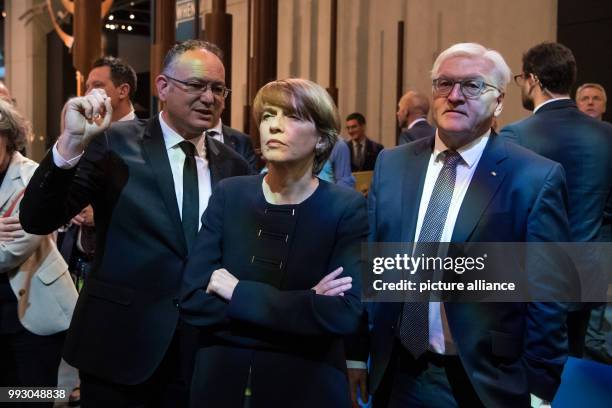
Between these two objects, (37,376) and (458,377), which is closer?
(458,377)

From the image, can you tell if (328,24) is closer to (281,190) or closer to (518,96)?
(518,96)

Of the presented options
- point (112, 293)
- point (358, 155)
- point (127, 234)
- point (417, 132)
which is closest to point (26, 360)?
point (112, 293)

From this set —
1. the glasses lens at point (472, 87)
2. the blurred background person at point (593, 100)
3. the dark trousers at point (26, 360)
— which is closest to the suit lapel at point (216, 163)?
the glasses lens at point (472, 87)

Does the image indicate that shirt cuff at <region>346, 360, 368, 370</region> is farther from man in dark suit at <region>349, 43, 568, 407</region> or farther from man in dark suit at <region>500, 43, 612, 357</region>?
man in dark suit at <region>500, 43, 612, 357</region>

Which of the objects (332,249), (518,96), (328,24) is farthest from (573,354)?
(328,24)

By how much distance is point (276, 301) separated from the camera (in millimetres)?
1926

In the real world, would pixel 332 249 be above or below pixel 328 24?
below

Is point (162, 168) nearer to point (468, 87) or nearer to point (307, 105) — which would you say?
point (307, 105)

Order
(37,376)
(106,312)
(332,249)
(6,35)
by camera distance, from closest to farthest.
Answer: (332,249), (106,312), (37,376), (6,35)

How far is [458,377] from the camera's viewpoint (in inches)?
82.7

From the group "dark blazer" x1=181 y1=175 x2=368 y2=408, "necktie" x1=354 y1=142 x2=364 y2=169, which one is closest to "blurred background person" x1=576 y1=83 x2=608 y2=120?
"necktie" x1=354 y1=142 x2=364 y2=169

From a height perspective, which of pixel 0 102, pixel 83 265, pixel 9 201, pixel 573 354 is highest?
pixel 0 102

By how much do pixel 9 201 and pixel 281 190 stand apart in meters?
1.37

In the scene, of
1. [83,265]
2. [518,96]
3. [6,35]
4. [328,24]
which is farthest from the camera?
[6,35]
